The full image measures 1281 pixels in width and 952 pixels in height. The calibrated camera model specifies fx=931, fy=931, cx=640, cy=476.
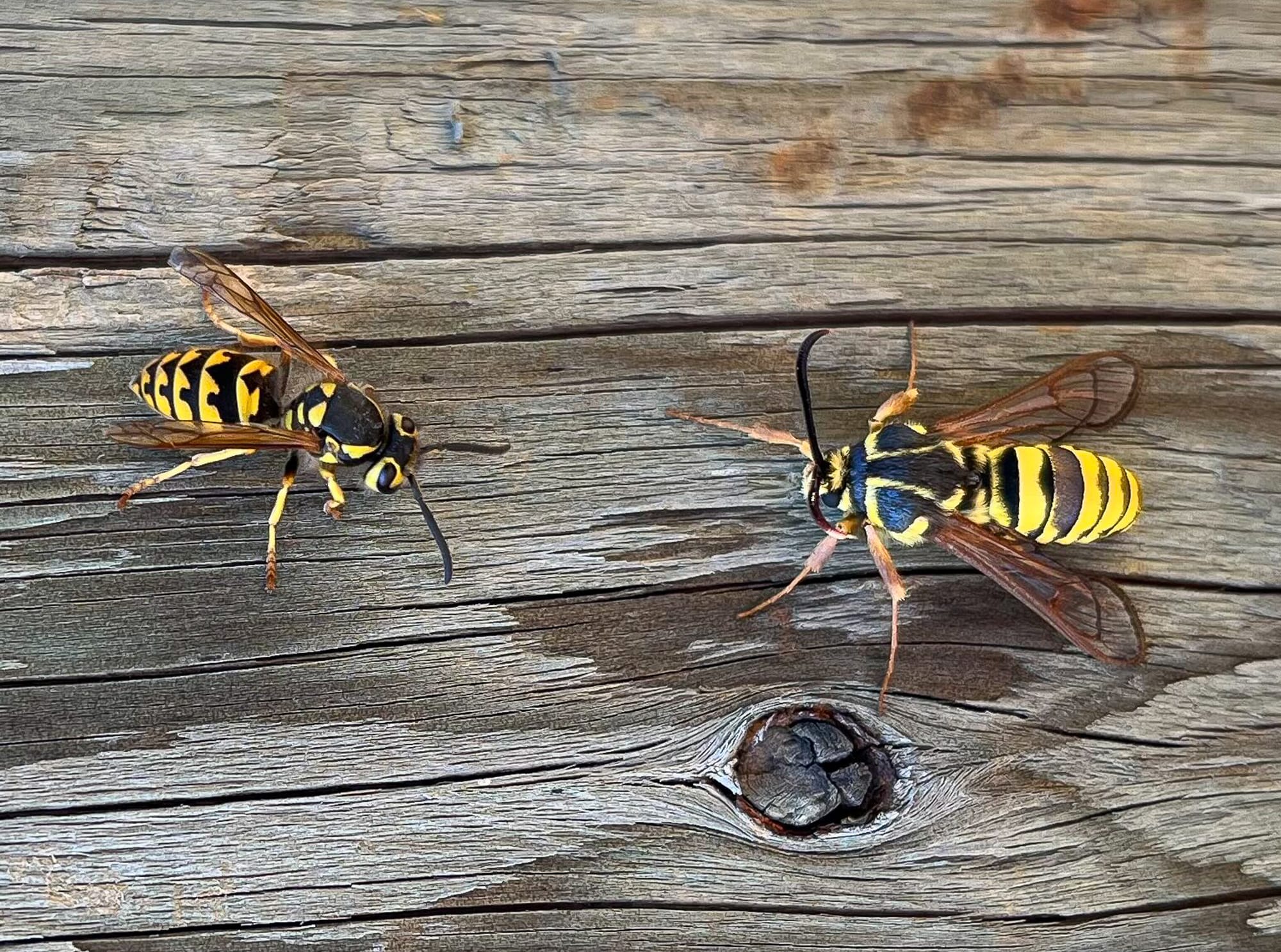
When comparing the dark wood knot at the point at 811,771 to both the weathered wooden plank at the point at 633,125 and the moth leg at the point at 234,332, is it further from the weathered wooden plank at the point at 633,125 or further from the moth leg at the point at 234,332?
the moth leg at the point at 234,332

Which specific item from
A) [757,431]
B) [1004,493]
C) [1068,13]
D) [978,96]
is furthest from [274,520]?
[1068,13]

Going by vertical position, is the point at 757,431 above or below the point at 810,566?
above

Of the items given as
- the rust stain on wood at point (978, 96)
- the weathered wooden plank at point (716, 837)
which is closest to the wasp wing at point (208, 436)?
the weathered wooden plank at point (716, 837)

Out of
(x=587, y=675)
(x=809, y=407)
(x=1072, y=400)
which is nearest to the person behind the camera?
(x=809, y=407)

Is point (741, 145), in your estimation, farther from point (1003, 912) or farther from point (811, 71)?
point (1003, 912)

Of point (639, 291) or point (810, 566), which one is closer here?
point (810, 566)

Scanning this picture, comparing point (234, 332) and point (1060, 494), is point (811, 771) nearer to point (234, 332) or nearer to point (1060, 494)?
point (1060, 494)
